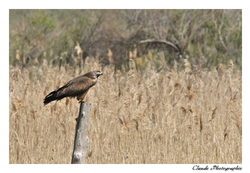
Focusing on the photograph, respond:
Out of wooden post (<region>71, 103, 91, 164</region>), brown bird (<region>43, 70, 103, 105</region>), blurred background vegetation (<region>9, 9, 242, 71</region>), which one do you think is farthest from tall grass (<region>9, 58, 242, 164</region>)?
blurred background vegetation (<region>9, 9, 242, 71</region>)

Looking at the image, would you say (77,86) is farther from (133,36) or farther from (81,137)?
(133,36)

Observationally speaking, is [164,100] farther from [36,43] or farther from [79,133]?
[36,43]

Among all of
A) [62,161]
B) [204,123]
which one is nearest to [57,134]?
[62,161]

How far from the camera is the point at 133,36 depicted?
14266 millimetres

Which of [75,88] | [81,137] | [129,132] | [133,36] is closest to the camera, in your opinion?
[81,137]

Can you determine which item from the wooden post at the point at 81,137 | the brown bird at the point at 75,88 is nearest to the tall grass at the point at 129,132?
the brown bird at the point at 75,88

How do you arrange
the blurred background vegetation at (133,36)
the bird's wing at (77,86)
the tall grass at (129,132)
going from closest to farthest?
the bird's wing at (77,86), the tall grass at (129,132), the blurred background vegetation at (133,36)

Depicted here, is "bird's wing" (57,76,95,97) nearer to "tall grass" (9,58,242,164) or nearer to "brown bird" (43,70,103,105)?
"brown bird" (43,70,103,105)

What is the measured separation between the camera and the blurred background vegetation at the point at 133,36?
43.0ft

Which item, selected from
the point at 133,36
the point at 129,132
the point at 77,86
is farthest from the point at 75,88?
the point at 133,36

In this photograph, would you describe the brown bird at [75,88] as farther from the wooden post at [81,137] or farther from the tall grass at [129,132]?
the wooden post at [81,137]

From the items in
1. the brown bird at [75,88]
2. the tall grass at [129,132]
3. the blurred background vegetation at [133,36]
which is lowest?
the tall grass at [129,132]

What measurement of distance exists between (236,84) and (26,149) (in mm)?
3517

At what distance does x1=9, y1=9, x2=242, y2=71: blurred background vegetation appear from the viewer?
43.0ft
